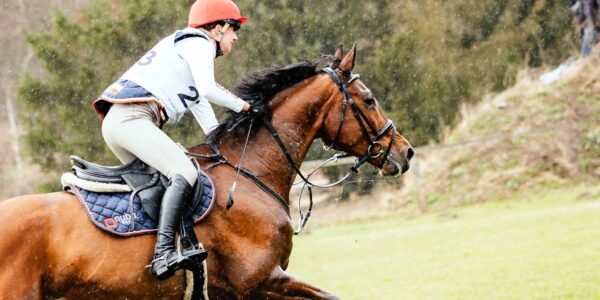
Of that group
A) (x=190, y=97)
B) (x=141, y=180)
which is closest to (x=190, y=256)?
(x=141, y=180)

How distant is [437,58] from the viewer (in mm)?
25328

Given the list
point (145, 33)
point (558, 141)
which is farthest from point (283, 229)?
Result: point (145, 33)

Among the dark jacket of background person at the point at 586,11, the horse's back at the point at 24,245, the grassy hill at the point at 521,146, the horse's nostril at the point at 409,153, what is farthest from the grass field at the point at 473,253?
the dark jacket of background person at the point at 586,11

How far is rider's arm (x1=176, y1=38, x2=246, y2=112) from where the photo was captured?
506 centimetres

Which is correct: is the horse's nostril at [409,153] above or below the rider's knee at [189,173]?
below

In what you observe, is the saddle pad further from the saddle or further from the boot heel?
the boot heel

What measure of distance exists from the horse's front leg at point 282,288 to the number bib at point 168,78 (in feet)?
4.52

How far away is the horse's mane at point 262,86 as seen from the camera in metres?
5.64

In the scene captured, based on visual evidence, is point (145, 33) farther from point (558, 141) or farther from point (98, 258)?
point (98, 258)

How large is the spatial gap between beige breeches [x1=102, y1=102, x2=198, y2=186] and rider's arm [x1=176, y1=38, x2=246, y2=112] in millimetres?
415

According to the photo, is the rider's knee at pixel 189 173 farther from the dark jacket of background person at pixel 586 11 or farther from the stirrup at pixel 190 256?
the dark jacket of background person at pixel 586 11

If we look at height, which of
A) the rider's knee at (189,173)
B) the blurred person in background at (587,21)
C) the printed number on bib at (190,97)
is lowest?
the blurred person in background at (587,21)

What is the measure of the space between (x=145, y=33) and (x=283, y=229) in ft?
63.6

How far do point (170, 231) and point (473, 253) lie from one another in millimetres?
7926
